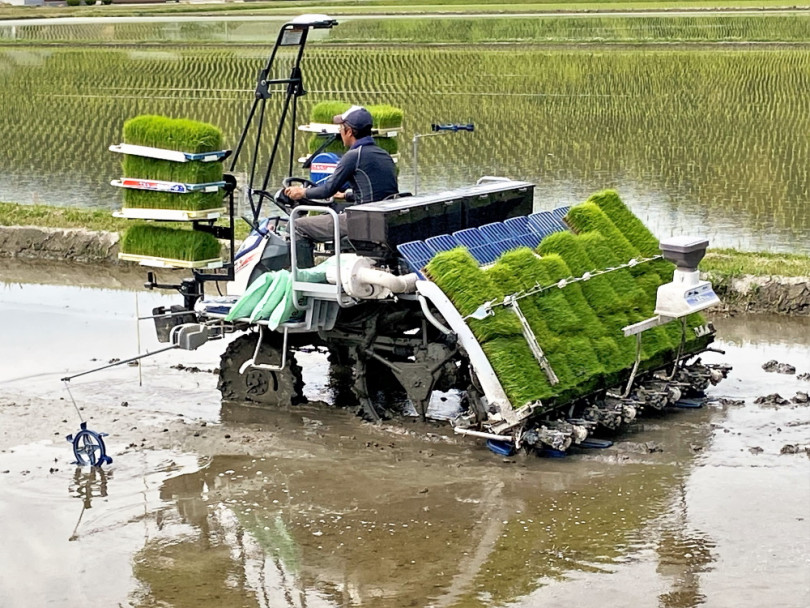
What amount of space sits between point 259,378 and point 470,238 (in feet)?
7.47

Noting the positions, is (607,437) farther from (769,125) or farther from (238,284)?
(769,125)

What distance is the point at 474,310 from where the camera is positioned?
10.8m

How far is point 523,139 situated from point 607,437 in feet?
58.0

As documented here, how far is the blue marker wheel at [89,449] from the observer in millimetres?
10961

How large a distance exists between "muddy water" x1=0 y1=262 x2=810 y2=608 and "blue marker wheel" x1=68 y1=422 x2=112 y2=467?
0.12 metres

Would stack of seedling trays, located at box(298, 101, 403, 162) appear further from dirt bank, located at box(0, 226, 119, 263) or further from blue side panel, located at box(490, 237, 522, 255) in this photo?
dirt bank, located at box(0, 226, 119, 263)

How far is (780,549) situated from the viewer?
9.09 metres

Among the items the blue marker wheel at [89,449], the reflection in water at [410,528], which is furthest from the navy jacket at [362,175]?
the blue marker wheel at [89,449]

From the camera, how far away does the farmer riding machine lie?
10.9m

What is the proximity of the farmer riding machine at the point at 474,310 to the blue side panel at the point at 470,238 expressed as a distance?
2 cm

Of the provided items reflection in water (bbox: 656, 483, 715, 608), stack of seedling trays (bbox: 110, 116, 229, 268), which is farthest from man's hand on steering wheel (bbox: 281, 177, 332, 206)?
reflection in water (bbox: 656, 483, 715, 608)

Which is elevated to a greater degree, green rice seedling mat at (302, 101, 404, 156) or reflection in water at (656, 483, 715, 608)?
green rice seedling mat at (302, 101, 404, 156)

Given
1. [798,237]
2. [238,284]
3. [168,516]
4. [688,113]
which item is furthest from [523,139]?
[168,516]

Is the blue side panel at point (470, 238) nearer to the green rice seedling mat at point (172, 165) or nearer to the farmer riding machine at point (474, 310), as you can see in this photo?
the farmer riding machine at point (474, 310)
